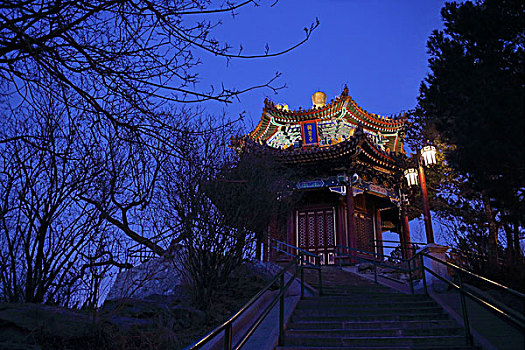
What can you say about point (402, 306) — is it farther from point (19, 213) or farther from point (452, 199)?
point (452, 199)

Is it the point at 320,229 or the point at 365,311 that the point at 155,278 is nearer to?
the point at 365,311

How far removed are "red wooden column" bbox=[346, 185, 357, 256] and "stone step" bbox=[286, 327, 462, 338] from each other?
9.73 metres

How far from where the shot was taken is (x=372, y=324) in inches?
223

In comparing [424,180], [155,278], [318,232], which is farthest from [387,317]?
[318,232]

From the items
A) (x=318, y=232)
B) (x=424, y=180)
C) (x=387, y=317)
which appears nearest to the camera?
(x=387, y=317)

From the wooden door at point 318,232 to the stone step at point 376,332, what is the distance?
1004cm

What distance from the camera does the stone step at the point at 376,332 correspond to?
5230 millimetres

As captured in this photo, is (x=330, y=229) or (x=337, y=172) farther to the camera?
(x=330, y=229)

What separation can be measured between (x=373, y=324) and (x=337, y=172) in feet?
33.7

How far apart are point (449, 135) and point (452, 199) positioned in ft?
31.4

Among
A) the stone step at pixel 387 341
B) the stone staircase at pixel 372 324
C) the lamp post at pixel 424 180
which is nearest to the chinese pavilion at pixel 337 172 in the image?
the lamp post at pixel 424 180

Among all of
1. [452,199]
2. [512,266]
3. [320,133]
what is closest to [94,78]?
[512,266]

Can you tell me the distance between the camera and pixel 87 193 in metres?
6.06

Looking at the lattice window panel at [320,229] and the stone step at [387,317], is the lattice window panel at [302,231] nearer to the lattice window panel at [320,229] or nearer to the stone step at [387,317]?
the lattice window panel at [320,229]
